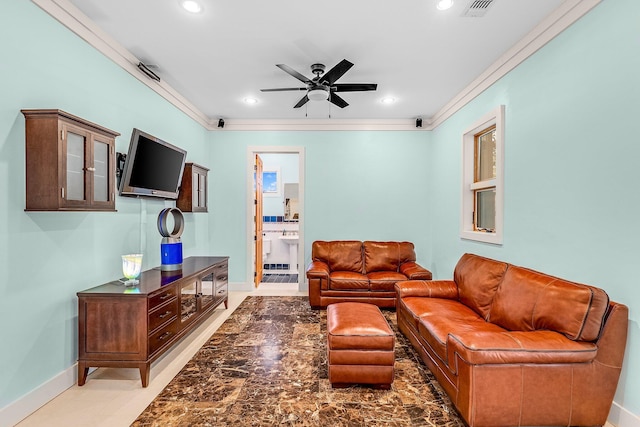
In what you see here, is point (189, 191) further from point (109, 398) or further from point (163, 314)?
point (109, 398)

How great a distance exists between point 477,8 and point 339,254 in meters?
3.44

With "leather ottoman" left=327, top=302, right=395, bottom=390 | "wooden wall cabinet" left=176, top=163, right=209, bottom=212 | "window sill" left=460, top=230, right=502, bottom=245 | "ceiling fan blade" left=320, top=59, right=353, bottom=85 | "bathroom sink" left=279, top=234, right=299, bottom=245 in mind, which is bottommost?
"leather ottoman" left=327, top=302, right=395, bottom=390

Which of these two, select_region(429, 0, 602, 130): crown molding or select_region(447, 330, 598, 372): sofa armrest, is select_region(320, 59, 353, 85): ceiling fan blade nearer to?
select_region(429, 0, 602, 130): crown molding

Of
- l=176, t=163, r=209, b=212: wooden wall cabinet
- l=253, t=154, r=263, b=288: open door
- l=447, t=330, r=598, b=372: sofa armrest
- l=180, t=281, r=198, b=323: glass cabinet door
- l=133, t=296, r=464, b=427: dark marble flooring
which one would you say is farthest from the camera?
l=253, t=154, r=263, b=288: open door

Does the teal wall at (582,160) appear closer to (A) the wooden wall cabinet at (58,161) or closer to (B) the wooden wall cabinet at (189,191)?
(A) the wooden wall cabinet at (58,161)

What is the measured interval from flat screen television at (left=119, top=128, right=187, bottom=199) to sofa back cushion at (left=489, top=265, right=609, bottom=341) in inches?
139

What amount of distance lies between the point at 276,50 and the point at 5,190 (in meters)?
2.40

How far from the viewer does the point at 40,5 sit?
7.02 feet

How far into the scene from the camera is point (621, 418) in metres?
1.92

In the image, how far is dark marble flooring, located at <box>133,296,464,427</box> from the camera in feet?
6.74

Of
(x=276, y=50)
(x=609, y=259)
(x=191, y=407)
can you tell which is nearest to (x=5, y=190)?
(x=191, y=407)

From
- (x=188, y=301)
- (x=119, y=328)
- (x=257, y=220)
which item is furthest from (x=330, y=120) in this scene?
(x=119, y=328)

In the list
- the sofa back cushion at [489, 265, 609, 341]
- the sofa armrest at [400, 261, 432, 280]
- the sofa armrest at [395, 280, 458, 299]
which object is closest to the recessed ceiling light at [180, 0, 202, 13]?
the sofa armrest at [395, 280, 458, 299]

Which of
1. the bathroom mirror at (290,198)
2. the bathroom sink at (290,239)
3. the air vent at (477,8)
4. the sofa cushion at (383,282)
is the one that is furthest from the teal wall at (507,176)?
the bathroom mirror at (290,198)
